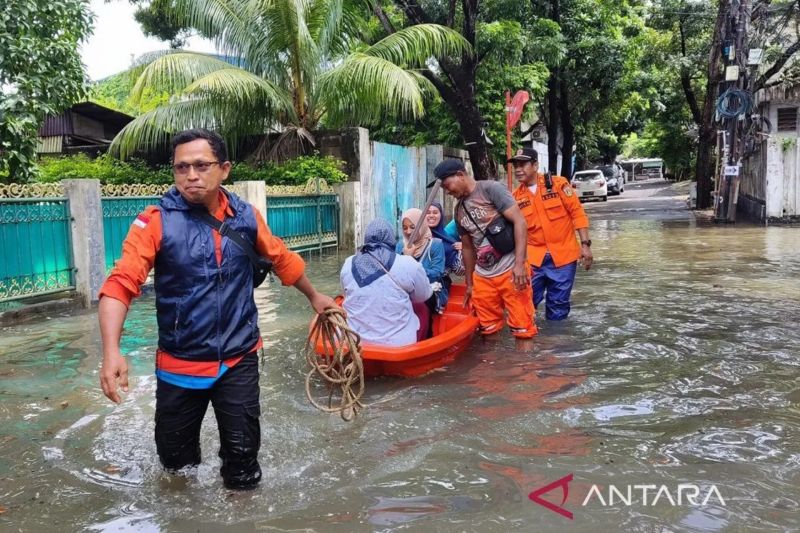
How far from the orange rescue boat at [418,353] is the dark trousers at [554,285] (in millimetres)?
990

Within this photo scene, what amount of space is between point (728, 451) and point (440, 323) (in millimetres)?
3042

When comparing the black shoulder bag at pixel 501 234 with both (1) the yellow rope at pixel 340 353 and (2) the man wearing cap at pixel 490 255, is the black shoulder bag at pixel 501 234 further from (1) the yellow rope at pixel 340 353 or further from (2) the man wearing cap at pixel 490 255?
(1) the yellow rope at pixel 340 353

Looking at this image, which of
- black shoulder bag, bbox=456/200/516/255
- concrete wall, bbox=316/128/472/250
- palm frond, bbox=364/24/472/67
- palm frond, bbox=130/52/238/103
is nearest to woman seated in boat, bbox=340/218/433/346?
black shoulder bag, bbox=456/200/516/255

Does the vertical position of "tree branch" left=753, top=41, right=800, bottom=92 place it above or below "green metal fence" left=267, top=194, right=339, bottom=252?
above

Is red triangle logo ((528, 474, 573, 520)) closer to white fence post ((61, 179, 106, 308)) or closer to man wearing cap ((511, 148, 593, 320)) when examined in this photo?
man wearing cap ((511, 148, 593, 320))

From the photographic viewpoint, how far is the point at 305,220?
14539 millimetres

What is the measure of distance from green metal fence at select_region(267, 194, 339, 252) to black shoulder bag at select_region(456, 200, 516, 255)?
7.74 metres

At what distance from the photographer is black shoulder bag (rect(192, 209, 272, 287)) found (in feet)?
10.4

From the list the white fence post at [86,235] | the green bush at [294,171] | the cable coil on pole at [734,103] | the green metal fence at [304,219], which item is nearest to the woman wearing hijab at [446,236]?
the white fence post at [86,235]

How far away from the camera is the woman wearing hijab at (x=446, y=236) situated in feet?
23.2

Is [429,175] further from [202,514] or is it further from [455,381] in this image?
[202,514]

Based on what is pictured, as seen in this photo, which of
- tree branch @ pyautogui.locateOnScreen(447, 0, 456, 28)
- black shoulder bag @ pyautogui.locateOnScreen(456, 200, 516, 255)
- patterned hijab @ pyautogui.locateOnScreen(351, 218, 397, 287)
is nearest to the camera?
patterned hijab @ pyautogui.locateOnScreen(351, 218, 397, 287)

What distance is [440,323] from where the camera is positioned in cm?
654

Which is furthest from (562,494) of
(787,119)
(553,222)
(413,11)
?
(787,119)
